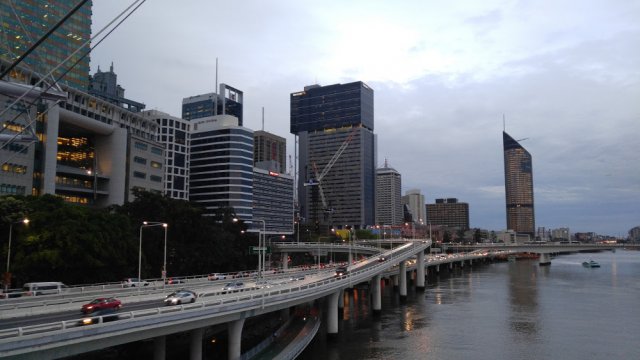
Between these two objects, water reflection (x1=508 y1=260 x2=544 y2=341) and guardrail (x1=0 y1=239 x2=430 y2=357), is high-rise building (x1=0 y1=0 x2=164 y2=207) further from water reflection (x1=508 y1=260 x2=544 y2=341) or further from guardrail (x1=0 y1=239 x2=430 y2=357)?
water reflection (x1=508 y1=260 x2=544 y2=341)

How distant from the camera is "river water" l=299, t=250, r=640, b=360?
5969 cm

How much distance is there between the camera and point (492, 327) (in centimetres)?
7494

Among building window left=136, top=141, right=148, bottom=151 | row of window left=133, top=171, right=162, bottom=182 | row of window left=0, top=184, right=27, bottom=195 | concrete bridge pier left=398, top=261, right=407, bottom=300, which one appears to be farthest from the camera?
building window left=136, top=141, right=148, bottom=151

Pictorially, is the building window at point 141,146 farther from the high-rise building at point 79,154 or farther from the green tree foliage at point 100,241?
the green tree foliage at point 100,241

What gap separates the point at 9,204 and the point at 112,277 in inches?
780

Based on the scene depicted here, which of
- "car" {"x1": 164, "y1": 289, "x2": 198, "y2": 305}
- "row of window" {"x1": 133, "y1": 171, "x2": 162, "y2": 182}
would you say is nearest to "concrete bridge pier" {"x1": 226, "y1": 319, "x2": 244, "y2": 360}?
"car" {"x1": 164, "y1": 289, "x2": 198, "y2": 305}

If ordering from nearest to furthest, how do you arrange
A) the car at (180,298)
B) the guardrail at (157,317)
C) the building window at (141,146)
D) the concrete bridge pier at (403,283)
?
the guardrail at (157,317) < the car at (180,298) < the concrete bridge pier at (403,283) < the building window at (141,146)

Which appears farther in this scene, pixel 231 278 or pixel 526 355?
pixel 231 278

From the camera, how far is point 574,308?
302 ft

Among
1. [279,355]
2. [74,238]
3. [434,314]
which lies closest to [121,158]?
[74,238]

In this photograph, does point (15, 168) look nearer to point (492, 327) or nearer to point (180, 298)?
point (180, 298)

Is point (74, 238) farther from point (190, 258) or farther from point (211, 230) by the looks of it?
point (211, 230)

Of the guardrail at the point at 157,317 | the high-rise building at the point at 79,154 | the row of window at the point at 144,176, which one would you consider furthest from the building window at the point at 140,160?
the guardrail at the point at 157,317

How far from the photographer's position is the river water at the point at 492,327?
196 ft
